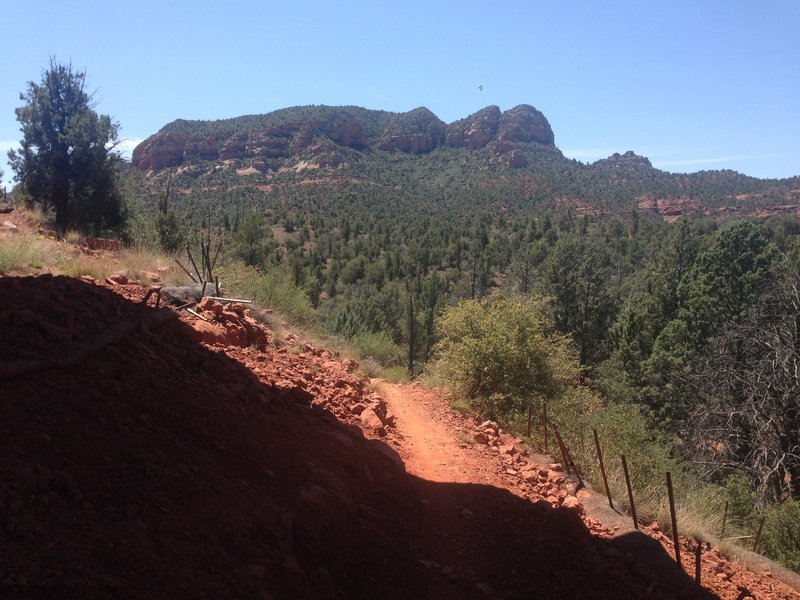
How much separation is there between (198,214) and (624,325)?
53684 millimetres

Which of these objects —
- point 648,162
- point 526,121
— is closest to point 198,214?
point 526,121

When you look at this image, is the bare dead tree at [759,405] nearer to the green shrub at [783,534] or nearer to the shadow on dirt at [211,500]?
the green shrub at [783,534]

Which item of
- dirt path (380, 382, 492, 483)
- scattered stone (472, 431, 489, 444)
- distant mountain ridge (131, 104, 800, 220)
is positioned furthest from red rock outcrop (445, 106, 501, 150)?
scattered stone (472, 431, 489, 444)

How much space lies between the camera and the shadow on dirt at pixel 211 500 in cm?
291

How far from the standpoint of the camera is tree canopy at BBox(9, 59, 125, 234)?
1875 cm

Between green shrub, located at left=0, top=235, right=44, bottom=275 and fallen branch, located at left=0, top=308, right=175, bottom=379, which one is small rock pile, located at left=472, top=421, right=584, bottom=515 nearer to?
fallen branch, located at left=0, top=308, right=175, bottom=379

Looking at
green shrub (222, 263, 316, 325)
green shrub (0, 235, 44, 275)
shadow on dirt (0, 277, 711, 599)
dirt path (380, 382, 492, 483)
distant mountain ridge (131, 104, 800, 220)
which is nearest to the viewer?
shadow on dirt (0, 277, 711, 599)

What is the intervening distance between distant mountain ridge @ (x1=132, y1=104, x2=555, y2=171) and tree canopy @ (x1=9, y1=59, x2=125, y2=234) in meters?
89.6

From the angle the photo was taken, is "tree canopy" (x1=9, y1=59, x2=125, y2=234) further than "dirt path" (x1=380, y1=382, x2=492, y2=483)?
Yes

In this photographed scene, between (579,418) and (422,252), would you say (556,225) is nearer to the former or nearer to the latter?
(422,252)

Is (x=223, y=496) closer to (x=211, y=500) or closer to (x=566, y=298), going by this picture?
(x=211, y=500)

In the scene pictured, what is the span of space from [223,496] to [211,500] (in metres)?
0.12

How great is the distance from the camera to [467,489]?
21.6 ft

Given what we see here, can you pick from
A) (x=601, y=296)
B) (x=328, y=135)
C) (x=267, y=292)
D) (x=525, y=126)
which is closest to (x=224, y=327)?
(x=267, y=292)
